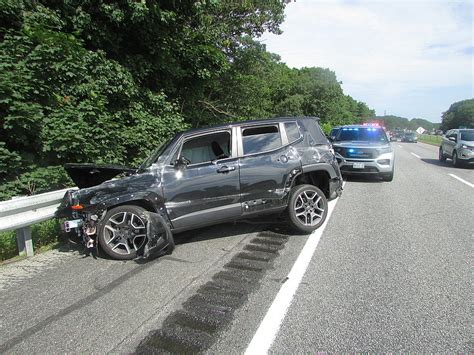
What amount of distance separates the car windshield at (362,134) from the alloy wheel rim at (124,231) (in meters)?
8.93

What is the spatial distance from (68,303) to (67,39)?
19.9ft

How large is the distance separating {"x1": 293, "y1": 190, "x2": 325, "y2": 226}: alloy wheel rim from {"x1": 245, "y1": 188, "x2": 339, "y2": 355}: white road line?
2.49 feet

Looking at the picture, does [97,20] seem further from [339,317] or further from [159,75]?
[339,317]

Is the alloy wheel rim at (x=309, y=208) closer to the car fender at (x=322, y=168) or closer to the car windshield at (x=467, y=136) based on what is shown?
the car fender at (x=322, y=168)

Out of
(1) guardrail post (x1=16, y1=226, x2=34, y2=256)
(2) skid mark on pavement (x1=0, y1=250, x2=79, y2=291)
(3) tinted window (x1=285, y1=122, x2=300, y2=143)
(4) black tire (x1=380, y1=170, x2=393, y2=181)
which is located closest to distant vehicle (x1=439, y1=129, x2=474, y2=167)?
(4) black tire (x1=380, y1=170, x2=393, y2=181)

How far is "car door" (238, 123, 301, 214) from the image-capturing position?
5.21 m

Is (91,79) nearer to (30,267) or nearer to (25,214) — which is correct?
(25,214)

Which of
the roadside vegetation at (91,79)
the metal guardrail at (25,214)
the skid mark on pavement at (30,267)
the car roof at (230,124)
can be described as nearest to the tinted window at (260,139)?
the car roof at (230,124)

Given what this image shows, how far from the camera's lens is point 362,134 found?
11625 millimetres

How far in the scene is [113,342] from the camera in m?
2.79

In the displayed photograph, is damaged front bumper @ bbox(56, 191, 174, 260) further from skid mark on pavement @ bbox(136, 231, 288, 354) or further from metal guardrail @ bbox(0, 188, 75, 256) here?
skid mark on pavement @ bbox(136, 231, 288, 354)

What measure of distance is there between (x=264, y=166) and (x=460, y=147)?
1278 cm

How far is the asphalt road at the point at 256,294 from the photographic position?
2.79m

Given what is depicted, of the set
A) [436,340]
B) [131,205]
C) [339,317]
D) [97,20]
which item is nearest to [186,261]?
[131,205]
